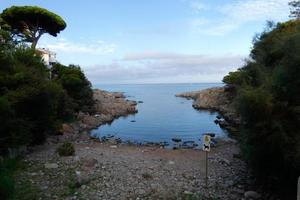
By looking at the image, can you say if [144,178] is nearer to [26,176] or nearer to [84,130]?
[26,176]

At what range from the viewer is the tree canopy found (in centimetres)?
3923

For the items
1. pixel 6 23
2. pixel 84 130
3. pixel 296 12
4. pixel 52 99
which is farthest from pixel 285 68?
pixel 6 23

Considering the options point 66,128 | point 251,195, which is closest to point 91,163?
point 251,195

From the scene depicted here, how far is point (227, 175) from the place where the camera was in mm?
17469

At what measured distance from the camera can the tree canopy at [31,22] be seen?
3923 centimetres

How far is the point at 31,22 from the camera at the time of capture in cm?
4047

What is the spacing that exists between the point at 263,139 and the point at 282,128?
31.3 inches

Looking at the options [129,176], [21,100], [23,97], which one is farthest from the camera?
[21,100]

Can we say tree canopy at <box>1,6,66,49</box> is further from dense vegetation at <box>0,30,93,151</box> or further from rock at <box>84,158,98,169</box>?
rock at <box>84,158,98,169</box>

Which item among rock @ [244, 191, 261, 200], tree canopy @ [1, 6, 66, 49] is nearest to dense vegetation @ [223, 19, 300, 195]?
rock @ [244, 191, 261, 200]

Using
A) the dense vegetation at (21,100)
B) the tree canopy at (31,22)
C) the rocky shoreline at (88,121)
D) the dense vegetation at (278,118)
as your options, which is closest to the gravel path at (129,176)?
the dense vegetation at (21,100)

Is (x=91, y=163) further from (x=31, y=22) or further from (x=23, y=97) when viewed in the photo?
(x=31, y=22)

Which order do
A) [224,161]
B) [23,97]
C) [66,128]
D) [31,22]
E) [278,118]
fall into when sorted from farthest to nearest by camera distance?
[31,22], [66,128], [224,161], [23,97], [278,118]

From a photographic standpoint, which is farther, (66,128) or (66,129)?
(66,128)
